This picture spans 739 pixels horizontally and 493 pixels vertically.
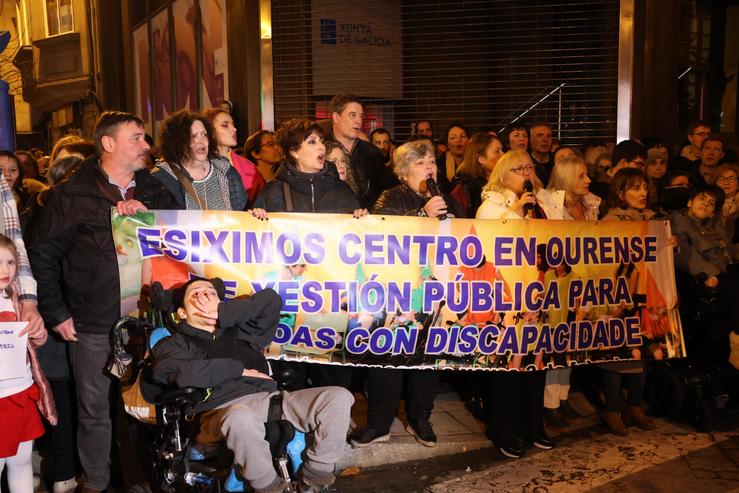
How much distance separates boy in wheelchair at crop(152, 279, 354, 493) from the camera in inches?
159

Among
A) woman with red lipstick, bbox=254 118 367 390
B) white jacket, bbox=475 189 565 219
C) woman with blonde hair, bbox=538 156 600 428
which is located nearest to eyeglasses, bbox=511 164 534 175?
white jacket, bbox=475 189 565 219

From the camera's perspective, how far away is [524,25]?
13.8 metres

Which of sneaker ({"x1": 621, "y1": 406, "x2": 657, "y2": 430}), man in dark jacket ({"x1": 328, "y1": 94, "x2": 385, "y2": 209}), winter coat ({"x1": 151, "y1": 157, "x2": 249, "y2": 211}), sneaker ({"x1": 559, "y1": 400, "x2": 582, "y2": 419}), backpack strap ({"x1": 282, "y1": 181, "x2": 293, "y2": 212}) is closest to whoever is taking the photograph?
winter coat ({"x1": 151, "y1": 157, "x2": 249, "y2": 211})

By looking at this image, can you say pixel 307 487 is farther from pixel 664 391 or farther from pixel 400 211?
pixel 664 391

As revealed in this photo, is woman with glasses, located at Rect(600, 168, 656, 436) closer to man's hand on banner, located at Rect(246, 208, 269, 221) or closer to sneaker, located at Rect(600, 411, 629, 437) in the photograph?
sneaker, located at Rect(600, 411, 629, 437)

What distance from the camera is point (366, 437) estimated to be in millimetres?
5617

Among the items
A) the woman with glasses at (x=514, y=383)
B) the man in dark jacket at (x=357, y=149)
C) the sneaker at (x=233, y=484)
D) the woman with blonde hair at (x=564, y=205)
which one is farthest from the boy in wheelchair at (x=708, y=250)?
the sneaker at (x=233, y=484)

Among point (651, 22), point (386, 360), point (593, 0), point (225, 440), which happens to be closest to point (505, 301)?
point (386, 360)

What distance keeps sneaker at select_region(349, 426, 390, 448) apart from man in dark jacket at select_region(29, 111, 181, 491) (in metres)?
1.62

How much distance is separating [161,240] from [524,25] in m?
10.4

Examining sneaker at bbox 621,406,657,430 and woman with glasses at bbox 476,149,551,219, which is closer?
woman with glasses at bbox 476,149,551,219

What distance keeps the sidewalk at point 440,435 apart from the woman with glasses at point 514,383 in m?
0.26

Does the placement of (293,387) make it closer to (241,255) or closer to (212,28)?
(241,255)

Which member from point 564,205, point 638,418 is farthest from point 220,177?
point 638,418
